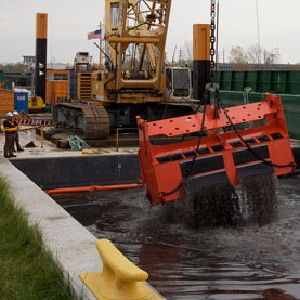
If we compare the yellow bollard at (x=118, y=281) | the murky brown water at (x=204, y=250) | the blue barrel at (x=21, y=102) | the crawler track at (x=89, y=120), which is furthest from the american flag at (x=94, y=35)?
the yellow bollard at (x=118, y=281)

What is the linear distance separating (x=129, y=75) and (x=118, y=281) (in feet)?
44.9

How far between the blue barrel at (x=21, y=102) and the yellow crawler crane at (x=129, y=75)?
8359 mm

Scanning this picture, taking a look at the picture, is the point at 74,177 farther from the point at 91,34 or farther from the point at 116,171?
the point at 91,34

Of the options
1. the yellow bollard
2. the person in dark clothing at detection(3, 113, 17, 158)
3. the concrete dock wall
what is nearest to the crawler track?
the concrete dock wall

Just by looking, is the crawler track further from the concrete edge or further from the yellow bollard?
the yellow bollard

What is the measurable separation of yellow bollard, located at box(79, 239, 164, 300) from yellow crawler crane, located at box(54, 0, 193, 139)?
12.0 meters

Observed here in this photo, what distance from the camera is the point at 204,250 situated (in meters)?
7.67

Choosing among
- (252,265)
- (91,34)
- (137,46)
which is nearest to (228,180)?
(252,265)

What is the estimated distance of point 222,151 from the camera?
8703mm

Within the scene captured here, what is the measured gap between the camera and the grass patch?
4.34 meters

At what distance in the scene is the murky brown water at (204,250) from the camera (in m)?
5.92

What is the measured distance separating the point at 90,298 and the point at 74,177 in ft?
32.2

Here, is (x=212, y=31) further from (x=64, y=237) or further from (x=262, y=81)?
(x=262, y=81)

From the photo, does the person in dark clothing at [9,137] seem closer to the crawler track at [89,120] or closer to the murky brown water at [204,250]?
the crawler track at [89,120]
